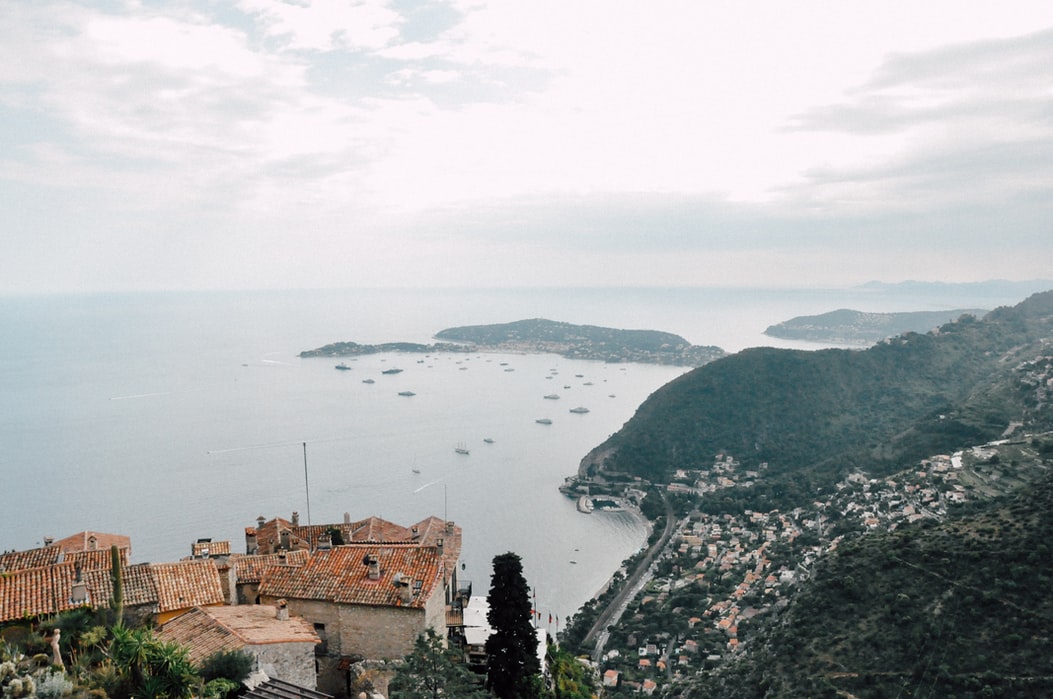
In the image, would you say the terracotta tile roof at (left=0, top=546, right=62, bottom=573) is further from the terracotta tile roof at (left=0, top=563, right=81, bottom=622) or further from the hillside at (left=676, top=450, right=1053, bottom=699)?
the hillside at (left=676, top=450, right=1053, bottom=699)

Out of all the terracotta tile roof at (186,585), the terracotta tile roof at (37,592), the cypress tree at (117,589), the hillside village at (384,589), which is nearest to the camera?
the cypress tree at (117,589)

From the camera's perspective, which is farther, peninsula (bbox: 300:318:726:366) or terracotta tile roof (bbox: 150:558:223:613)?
peninsula (bbox: 300:318:726:366)

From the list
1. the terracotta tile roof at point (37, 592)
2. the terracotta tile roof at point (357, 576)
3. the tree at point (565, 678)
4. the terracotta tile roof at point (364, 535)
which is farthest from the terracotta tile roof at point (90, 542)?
the tree at point (565, 678)

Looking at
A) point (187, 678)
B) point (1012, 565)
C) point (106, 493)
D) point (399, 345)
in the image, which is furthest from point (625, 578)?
point (399, 345)

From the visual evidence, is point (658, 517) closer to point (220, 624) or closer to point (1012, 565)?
point (1012, 565)

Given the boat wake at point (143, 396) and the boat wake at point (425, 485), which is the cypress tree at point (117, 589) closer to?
the boat wake at point (425, 485)

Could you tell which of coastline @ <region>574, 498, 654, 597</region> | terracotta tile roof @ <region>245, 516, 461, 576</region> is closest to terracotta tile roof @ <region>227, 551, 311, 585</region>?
terracotta tile roof @ <region>245, 516, 461, 576</region>
